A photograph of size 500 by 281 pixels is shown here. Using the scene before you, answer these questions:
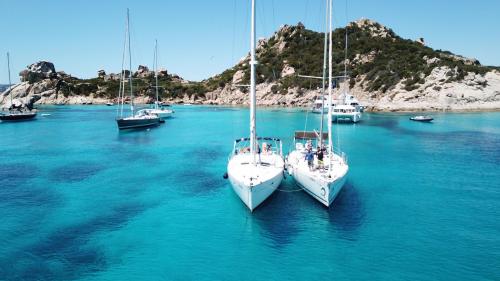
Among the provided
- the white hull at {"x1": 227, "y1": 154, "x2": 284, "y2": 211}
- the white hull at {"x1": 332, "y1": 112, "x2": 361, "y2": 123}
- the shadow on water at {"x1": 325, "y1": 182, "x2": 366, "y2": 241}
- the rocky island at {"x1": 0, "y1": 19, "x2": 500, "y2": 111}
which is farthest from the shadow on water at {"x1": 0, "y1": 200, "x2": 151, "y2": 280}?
the rocky island at {"x1": 0, "y1": 19, "x2": 500, "y2": 111}

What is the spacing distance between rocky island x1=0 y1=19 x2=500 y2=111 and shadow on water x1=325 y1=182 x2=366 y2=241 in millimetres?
84815

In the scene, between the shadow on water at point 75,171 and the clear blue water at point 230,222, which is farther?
the shadow on water at point 75,171

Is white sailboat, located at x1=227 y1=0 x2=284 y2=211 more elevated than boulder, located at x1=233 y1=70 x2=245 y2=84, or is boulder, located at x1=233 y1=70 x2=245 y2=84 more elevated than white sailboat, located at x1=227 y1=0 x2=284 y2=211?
boulder, located at x1=233 y1=70 x2=245 y2=84

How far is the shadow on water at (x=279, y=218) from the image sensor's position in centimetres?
2182

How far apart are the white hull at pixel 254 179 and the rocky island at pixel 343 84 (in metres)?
83.2

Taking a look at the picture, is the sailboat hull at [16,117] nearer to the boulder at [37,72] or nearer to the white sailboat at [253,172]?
the white sailboat at [253,172]

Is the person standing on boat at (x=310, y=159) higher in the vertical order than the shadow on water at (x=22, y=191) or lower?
higher

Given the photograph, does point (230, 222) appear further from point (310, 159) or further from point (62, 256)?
point (62, 256)

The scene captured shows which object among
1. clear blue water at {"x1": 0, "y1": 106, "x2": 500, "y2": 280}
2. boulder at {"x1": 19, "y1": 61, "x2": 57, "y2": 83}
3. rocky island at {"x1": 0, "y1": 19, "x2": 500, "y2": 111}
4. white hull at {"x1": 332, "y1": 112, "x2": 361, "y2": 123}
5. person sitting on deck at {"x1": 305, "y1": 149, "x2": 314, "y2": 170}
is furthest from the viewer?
boulder at {"x1": 19, "y1": 61, "x2": 57, "y2": 83}

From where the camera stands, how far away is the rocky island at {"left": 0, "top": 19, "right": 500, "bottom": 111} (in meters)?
118

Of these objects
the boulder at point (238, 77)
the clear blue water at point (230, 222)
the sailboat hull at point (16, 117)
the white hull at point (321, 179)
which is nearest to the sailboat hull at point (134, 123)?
the clear blue water at point (230, 222)

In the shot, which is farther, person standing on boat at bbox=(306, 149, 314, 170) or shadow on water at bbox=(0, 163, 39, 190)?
shadow on water at bbox=(0, 163, 39, 190)

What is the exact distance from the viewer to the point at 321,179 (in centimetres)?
2552

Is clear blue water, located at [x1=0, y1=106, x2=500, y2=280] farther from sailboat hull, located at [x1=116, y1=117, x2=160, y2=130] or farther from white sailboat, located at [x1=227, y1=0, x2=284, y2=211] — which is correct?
sailboat hull, located at [x1=116, y1=117, x2=160, y2=130]
